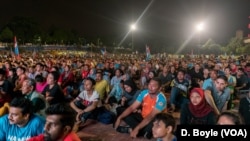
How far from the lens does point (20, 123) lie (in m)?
4.45

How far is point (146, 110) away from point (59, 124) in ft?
12.4

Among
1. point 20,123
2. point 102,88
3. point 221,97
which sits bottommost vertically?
point 20,123

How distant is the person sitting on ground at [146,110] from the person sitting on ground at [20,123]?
2913mm

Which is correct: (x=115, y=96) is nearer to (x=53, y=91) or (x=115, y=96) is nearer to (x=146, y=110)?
(x=53, y=91)

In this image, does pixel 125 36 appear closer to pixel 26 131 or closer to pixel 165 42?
pixel 165 42

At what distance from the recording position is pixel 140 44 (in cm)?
8019

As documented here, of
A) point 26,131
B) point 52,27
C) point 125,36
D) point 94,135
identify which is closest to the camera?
point 26,131

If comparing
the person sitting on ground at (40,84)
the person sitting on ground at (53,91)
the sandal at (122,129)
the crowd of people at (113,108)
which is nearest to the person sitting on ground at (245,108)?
the crowd of people at (113,108)

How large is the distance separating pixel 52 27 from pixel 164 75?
338 feet

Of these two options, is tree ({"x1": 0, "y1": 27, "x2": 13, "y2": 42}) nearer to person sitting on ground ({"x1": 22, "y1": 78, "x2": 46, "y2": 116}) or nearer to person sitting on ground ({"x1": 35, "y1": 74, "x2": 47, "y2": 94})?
person sitting on ground ({"x1": 35, "y1": 74, "x2": 47, "y2": 94})

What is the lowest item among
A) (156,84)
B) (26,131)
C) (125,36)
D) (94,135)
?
(94,135)

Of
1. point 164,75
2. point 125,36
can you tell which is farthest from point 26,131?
point 125,36

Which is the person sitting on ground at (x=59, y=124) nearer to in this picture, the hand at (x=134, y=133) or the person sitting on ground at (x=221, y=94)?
the hand at (x=134, y=133)

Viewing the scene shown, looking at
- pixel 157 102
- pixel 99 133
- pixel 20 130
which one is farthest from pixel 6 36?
pixel 20 130
